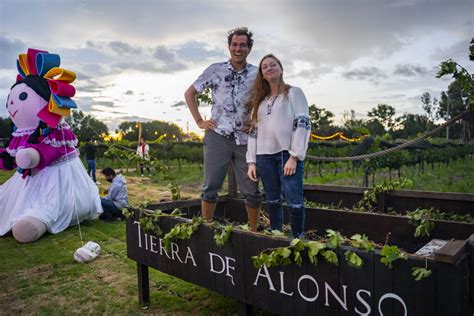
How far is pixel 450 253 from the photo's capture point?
1.48 meters

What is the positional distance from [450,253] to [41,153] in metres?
5.28

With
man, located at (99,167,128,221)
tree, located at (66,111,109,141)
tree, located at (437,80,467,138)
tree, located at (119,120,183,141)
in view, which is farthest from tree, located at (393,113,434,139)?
man, located at (99,167,128,221)

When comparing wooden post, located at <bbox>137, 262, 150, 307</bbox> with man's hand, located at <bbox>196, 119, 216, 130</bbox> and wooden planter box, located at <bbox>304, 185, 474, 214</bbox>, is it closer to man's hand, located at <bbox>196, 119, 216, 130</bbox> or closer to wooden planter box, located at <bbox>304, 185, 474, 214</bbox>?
man's hand, located at <bbox>196, 119, 216, 130</bbox>

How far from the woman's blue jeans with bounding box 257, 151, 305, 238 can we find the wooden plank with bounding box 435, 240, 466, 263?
116 cm

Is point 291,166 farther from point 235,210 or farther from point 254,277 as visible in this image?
point 235,210

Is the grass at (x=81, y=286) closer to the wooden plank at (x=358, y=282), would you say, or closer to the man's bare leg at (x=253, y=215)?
the man's bare leg at (x=253, y=215)

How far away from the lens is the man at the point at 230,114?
2.94 meters

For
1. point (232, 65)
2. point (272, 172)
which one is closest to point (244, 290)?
point (272, 172)

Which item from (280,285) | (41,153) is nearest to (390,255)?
(280,285)

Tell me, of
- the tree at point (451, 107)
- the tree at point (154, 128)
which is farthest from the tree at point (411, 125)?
the tree at point (154, 128)

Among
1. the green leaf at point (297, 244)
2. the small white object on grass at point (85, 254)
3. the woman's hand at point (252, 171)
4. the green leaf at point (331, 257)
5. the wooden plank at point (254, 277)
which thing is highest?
the woman's hand at point (252, 171)

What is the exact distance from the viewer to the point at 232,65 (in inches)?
118

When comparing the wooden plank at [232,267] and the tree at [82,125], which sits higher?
the tree at [82,125]

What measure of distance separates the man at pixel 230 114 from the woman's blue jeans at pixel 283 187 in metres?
0.19
